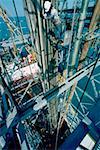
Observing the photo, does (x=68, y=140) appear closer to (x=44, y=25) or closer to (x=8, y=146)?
(x=8, y=146)

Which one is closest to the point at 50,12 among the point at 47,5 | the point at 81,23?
the point at 47,5

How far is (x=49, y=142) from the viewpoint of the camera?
10.7 meters

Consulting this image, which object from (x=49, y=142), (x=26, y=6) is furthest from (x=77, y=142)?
(x=49, y=142)

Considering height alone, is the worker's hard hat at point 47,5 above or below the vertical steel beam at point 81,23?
above

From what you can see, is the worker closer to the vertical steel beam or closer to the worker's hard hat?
the worker's hard hat

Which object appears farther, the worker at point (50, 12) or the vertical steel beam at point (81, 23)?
the vertical steel beam at point (81, 23)

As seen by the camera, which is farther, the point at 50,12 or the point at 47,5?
the point at 50,12

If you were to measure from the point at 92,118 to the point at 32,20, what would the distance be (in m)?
3.70

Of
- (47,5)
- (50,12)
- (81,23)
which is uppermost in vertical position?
(47,5)

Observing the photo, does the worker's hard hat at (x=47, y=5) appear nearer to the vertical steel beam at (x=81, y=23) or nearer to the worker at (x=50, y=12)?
the worker at (x=50, y=12)

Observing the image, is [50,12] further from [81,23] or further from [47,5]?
[81,23]

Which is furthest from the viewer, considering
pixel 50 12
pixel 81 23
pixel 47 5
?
pixel 81 23

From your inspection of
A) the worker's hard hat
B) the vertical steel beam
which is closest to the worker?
the worker's hard hat

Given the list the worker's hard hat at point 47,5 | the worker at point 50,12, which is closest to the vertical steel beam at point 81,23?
the worker at point 50,12
